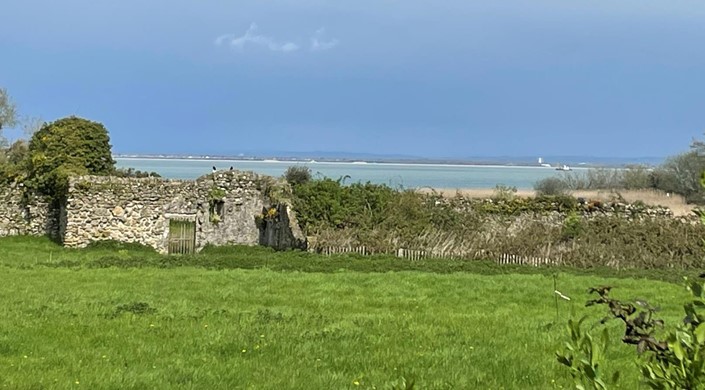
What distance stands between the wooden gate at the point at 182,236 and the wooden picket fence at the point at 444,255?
5.36 metres

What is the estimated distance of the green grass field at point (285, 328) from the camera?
724cm

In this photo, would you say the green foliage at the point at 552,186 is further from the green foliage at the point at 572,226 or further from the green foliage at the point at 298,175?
the green foliage at the point at 572,226

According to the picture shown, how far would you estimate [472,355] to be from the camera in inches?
324

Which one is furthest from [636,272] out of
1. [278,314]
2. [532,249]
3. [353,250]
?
[278,314]

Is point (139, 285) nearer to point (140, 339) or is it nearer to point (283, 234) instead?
point (140, 339)

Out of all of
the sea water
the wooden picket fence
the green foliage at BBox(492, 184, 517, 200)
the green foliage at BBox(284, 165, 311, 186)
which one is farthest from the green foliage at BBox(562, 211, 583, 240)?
the green foliage at BBox(284, 165, 311, 186)

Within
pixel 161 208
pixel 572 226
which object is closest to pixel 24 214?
pixel 161 208

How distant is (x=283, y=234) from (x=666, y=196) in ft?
57.8

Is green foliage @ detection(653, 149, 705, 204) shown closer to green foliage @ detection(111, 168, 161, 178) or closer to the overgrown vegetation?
the overgrown vegetation

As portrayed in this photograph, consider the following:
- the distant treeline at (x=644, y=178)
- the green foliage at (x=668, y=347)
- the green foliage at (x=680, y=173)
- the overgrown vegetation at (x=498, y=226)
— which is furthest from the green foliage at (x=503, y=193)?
the green foliage at (x=668, y=347)

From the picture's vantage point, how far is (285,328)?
9.74 metres

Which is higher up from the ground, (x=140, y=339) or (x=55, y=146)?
(x=55, y=146)

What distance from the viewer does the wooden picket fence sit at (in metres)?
21.7

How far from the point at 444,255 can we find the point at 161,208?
9.92 m
